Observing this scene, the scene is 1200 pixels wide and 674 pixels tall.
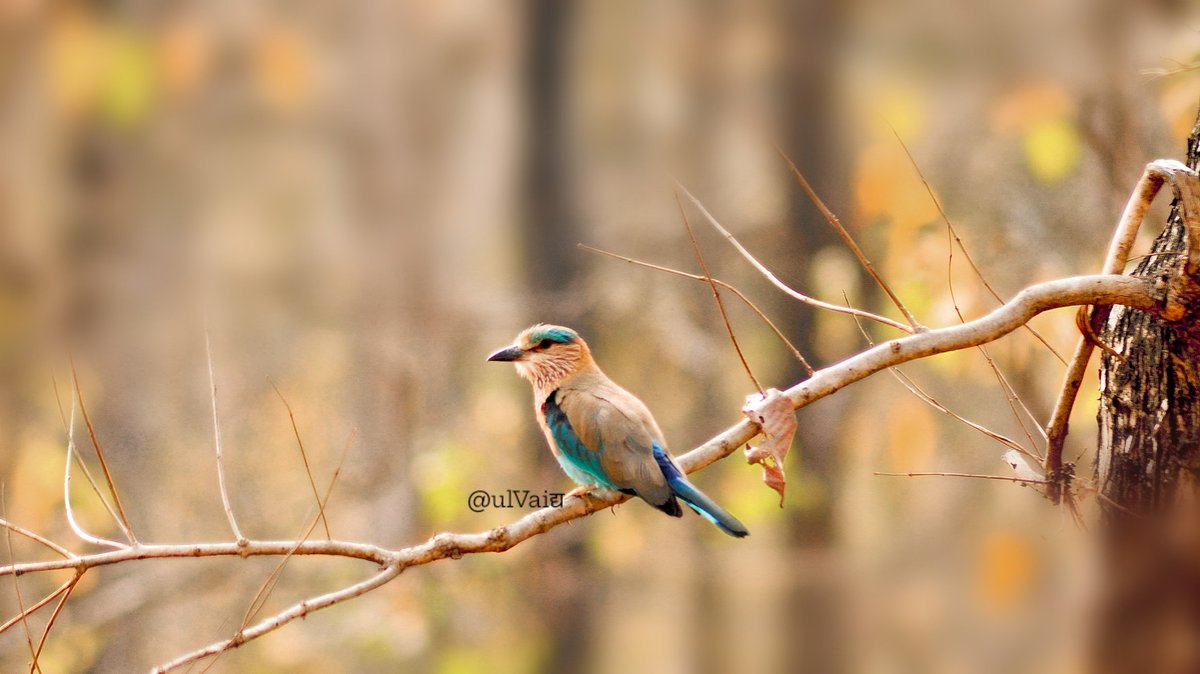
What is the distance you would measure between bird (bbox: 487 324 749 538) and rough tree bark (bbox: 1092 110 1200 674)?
1.66 ft

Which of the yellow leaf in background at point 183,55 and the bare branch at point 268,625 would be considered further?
the yellow leaf in background at point 183,55

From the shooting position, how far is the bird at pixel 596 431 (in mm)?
1218

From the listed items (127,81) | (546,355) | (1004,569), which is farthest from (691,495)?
(127,81)

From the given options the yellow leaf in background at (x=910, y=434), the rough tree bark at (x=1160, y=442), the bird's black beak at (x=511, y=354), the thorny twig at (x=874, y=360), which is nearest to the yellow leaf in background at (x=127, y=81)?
the bird's black beak at (x=511, y=354)

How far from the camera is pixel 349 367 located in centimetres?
265

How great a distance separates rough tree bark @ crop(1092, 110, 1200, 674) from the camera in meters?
1.15

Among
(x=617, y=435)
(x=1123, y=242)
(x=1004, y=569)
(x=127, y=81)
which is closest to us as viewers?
(x=1123, y=242)

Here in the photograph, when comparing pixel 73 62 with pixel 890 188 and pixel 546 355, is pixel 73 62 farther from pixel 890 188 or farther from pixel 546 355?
pixel 890 188

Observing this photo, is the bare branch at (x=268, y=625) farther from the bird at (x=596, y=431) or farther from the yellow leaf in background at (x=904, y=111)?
the yellow leaf in background at (x=904, y=111)

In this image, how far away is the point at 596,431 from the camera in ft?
4.38

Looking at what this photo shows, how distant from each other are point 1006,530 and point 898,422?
1.20 ft

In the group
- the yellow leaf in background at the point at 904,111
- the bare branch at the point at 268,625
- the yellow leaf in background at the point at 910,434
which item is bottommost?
the bare branch at the point at 268,625

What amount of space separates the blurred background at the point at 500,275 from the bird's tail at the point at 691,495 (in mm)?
1200

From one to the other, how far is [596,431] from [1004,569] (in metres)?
1.34
